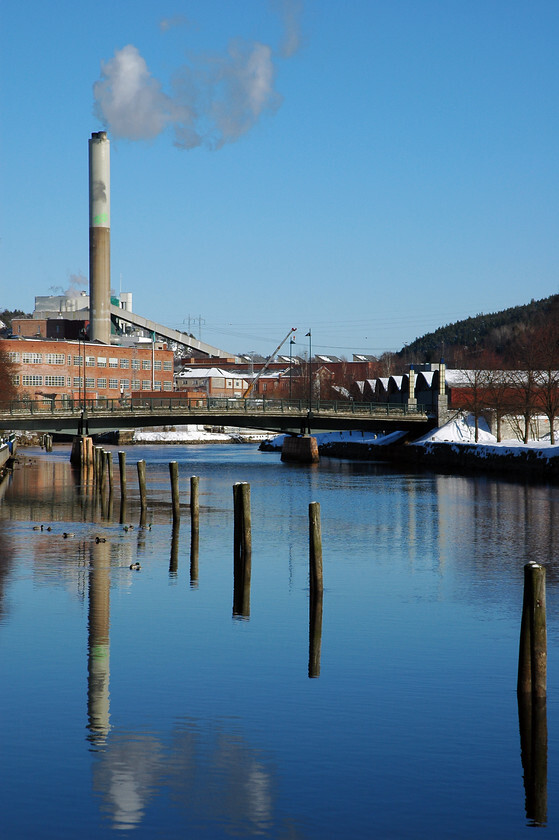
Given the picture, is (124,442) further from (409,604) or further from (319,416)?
(409,604)

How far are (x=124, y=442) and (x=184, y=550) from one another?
101208 mm

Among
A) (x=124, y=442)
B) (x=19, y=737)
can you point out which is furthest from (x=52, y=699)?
(x=124, y=442)

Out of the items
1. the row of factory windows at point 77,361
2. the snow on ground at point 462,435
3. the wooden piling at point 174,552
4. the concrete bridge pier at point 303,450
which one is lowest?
the wooden piling at point 174,552

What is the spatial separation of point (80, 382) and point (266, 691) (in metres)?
125

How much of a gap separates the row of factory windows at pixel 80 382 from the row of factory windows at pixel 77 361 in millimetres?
1939

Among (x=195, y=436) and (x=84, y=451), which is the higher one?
(x=195, y=436)

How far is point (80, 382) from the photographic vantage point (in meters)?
138

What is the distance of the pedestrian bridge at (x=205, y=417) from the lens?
79.5 m

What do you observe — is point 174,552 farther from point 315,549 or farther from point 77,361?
point 77,361

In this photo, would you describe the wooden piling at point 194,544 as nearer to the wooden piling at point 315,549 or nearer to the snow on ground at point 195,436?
the wooden piling at point 315,549

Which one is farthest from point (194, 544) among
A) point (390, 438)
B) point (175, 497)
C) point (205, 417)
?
point (390, 438)

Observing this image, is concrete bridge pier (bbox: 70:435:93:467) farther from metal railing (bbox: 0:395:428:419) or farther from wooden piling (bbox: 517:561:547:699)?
wooden piling (bbox: 517:561:547:699)

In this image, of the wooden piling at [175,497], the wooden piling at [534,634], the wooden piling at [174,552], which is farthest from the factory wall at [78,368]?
the wooden piling at [534,634]

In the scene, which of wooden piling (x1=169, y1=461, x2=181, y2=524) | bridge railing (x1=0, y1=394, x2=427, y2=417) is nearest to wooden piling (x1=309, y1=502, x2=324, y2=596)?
wooden piling (x1=169, y1=461, x2=181, y2=524)
